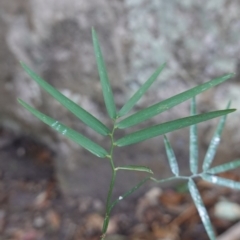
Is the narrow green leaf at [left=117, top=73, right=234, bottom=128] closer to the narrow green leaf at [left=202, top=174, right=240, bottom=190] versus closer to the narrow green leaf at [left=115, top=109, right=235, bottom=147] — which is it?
the narrow green leaf at [left=115, top=109, right=235, bottom=147]

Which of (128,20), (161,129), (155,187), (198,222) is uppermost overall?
(128,20)

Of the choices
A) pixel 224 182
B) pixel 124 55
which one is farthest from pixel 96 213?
pixel 224 182

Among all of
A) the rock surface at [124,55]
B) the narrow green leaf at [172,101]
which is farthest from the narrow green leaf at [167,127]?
the rock surface at [124,55]

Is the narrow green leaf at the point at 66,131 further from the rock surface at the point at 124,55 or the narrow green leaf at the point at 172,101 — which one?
the rock surface at the point at 124,55

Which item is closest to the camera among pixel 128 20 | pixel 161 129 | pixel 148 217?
pixel 161 129

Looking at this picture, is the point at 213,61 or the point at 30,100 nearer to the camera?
the point at 213,61

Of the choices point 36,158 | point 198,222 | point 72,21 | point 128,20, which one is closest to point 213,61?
point 128,20

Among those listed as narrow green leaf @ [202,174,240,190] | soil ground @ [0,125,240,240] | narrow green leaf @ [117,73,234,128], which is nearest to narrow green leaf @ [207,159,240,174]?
narrow green leaf @ [202,174,240,190]

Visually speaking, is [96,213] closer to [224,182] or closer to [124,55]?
[124,55]

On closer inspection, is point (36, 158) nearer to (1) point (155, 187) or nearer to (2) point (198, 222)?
(1) point (155, 187)
